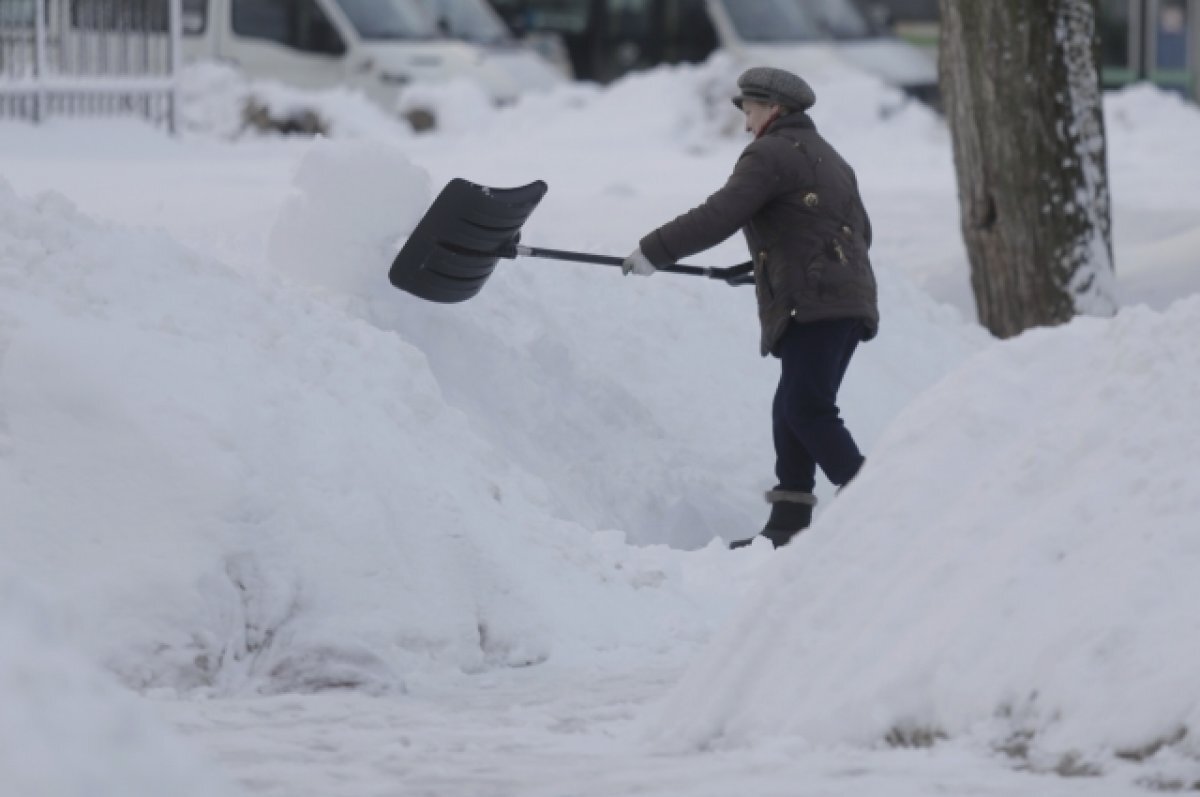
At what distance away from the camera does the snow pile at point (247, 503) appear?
5.17 metres

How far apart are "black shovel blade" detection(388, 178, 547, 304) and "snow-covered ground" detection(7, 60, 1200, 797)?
329 mm

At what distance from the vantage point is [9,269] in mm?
5816

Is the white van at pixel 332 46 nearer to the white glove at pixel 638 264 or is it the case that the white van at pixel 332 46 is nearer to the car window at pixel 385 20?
the car window at pixel 385 20

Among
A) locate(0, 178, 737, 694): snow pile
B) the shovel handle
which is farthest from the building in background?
locate(0, 178, 737, 694): snow pile

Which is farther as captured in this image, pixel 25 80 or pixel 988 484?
pixel 25 80

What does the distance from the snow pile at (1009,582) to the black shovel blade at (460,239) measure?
261 centimetres

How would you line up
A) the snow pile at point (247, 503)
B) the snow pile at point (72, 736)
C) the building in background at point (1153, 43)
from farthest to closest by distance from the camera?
the building in background at point (1153, 43), the snow pile at point (247, 503), the snow pile at point (72, 736)

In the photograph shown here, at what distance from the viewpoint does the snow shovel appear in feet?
23.6

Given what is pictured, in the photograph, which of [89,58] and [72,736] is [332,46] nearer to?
[89,58]

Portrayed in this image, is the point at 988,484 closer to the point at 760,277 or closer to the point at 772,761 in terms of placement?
the point at 772,761

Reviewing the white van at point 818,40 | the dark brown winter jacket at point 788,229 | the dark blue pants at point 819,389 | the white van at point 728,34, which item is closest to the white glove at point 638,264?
the dark brown winter jacket at point 788,229

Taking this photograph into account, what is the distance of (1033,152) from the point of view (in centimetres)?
1011

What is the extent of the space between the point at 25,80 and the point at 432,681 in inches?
565

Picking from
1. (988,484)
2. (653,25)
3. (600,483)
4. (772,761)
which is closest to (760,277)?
(600,483)
